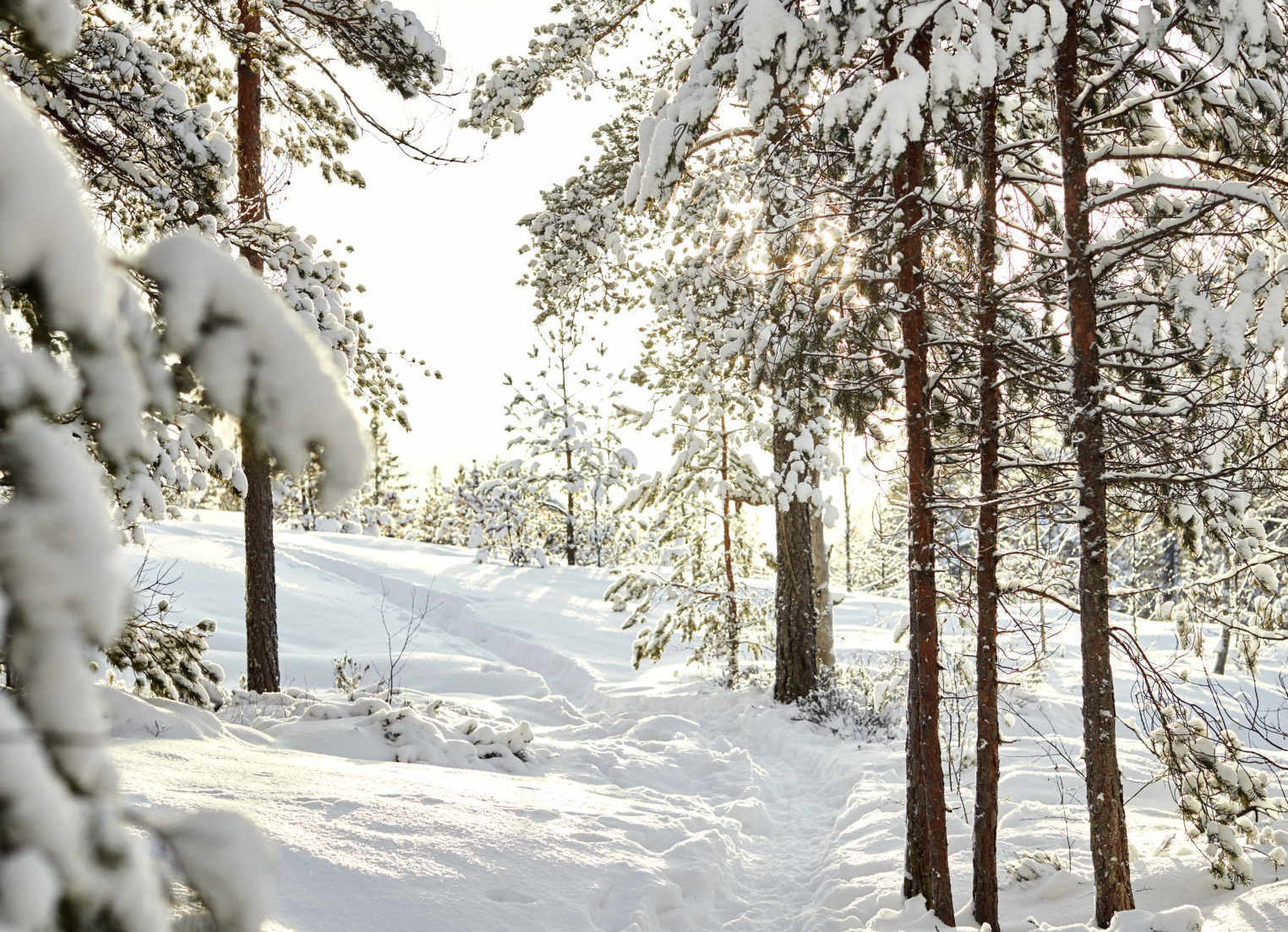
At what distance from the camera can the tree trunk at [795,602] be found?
10398 millimetres

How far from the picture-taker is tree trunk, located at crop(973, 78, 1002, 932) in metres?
4.48

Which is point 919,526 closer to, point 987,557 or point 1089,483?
point 987,557

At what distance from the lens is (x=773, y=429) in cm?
1022

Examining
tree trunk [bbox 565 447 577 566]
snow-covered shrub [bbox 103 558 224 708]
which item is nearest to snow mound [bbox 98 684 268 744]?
snow-covered shrub [bbox 103 558 224 708]

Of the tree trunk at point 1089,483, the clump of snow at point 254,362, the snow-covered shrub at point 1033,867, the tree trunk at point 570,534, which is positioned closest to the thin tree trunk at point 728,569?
the snow-covered shrub at point 1033,867

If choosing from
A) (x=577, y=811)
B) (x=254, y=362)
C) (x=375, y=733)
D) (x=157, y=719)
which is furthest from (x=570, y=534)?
(x=254, y=362)

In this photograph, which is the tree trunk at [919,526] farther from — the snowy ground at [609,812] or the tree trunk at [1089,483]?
the tree trunk at [1089,483]

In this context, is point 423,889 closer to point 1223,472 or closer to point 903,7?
point 1223,472

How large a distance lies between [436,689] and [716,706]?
3.88 metres

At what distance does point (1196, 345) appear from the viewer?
3.96m

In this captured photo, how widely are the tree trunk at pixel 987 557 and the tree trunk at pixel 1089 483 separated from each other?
0.40 m

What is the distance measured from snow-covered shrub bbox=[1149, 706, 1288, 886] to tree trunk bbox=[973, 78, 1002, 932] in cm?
91

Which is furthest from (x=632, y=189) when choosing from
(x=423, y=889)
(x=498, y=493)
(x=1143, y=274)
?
(x=498, y=493)

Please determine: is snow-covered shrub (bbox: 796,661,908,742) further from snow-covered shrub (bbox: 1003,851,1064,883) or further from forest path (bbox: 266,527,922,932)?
snow-covered shrub (bbox: 1003,851,1064,883)
